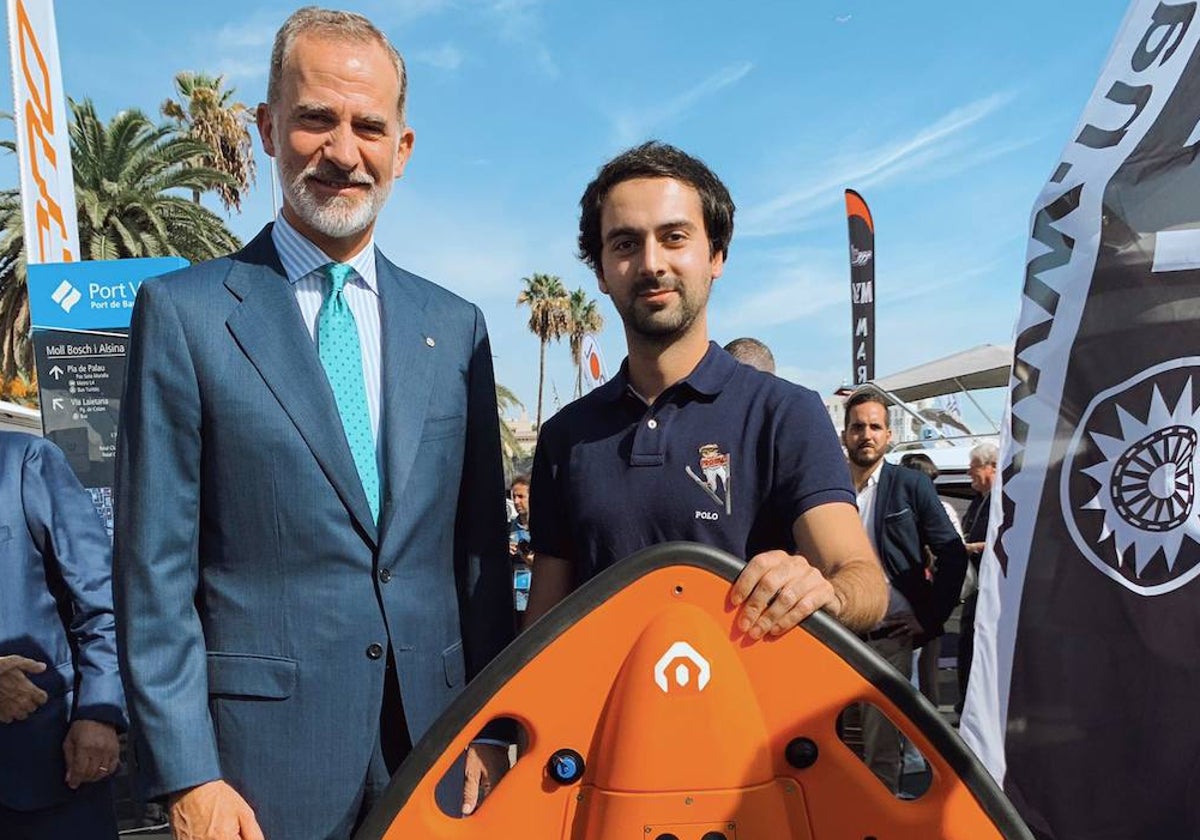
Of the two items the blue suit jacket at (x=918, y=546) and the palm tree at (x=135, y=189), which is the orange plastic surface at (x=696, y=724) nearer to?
the blue suit jacket at (x=918, y=546)

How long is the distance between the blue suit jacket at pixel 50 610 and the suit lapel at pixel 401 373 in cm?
121

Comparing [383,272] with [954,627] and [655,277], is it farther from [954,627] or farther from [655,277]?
[954,627]

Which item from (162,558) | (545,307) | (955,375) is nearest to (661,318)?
(162,558)

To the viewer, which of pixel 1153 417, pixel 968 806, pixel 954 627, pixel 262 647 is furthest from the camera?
pixel 954 627

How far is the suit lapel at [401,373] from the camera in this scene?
1.85 meters

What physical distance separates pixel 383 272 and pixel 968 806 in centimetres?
149

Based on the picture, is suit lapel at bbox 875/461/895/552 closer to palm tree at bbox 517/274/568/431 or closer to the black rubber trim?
the black rubber trim

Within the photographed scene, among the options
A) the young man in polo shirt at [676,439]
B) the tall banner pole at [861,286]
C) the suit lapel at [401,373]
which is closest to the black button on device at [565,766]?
the young man in polo shirt at [676,439]

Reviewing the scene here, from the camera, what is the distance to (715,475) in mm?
1814

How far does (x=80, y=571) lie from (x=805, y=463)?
6.71 feet

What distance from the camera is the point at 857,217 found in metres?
19.2

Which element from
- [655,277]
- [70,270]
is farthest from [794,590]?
[70,270]

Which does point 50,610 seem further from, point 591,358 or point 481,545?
point 591,358

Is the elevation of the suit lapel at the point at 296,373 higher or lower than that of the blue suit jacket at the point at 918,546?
higher
